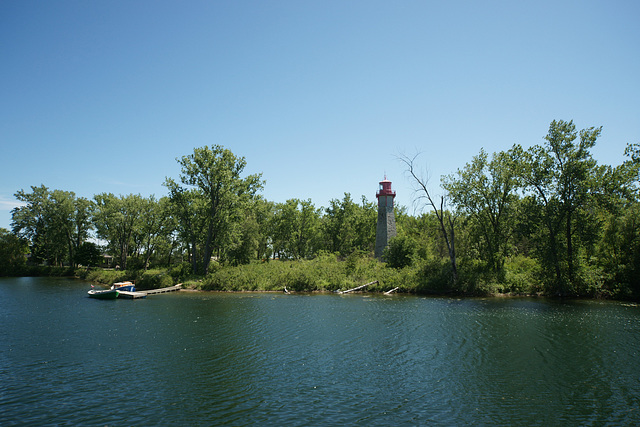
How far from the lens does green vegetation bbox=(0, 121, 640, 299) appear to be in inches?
1379

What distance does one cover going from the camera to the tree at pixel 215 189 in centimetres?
4916

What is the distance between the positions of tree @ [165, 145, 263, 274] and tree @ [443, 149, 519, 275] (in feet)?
91.2

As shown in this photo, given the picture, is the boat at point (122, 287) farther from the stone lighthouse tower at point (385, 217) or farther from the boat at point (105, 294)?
the stone lighthouse tower at point (385, 217)

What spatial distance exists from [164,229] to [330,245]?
1273 inches

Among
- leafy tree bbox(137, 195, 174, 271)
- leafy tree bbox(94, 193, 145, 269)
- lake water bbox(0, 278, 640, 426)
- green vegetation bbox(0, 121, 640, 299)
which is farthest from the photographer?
leafy tree bbox(137, 195, 174, 271)

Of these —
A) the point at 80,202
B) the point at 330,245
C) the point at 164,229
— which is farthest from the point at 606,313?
the point at 80,202

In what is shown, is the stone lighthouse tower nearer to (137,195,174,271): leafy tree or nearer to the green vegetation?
the green vegetation

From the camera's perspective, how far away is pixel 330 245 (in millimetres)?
76625

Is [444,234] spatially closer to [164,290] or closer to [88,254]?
[164,290]

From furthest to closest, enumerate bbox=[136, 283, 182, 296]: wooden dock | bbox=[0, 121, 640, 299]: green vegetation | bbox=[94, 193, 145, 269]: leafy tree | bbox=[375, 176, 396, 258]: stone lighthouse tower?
bbox=[94, 193, 145, 269]: leafy tree < bbox=[375, 176, 396, 258]: stone lighthouse tower < bbox=[136, 283, 182, 296]: wooden dock < bbox=[0, 121, 640, 299]: green vegetation

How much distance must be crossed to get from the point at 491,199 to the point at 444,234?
22.1 feet

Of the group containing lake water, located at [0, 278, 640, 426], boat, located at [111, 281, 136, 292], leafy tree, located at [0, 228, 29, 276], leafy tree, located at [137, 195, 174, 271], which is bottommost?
lake water, located at [0, 278, 640, 426]

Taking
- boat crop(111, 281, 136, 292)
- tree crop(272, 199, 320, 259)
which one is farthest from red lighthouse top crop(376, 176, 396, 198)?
boat crop(111, 281, 136, 292)

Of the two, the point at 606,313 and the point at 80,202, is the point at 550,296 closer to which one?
the point at 606,313
